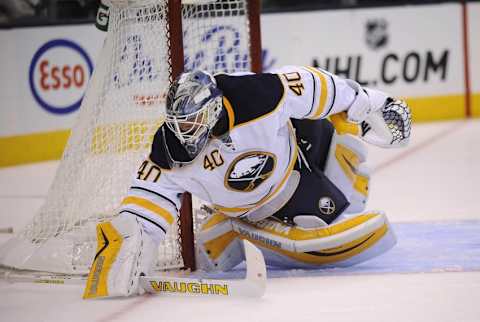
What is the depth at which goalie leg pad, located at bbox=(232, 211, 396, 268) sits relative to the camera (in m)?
3.61

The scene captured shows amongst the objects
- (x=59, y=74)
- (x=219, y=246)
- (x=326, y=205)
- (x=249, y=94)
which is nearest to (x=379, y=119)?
(x=326, y=205)

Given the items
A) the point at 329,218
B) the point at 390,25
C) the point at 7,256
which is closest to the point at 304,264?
the point at 329,218

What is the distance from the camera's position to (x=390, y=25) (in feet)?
26.4

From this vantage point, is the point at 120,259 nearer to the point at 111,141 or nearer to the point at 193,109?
the point at 193,109

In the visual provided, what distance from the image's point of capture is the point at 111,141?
3896mm

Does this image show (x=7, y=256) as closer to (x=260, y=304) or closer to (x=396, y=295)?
(x=260, y=304)

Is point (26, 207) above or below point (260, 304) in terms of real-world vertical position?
below

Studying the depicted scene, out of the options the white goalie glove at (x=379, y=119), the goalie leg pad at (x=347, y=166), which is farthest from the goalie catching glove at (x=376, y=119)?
the goalie leg pad at (x=347, y=166)

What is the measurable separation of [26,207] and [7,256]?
5.47 feet

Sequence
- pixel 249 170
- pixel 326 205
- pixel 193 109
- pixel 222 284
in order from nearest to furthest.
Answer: pixel 193 109 < pixel 222 284 < pixel 249 170 < pixel 326 205

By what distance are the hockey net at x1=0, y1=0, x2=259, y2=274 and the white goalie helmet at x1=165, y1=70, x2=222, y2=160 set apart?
1.68 ft

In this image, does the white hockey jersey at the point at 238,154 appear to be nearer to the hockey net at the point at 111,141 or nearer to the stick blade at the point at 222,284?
the stick blade at the point at 222,284

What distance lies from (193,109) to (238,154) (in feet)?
0.93

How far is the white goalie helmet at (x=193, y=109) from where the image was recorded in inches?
126
